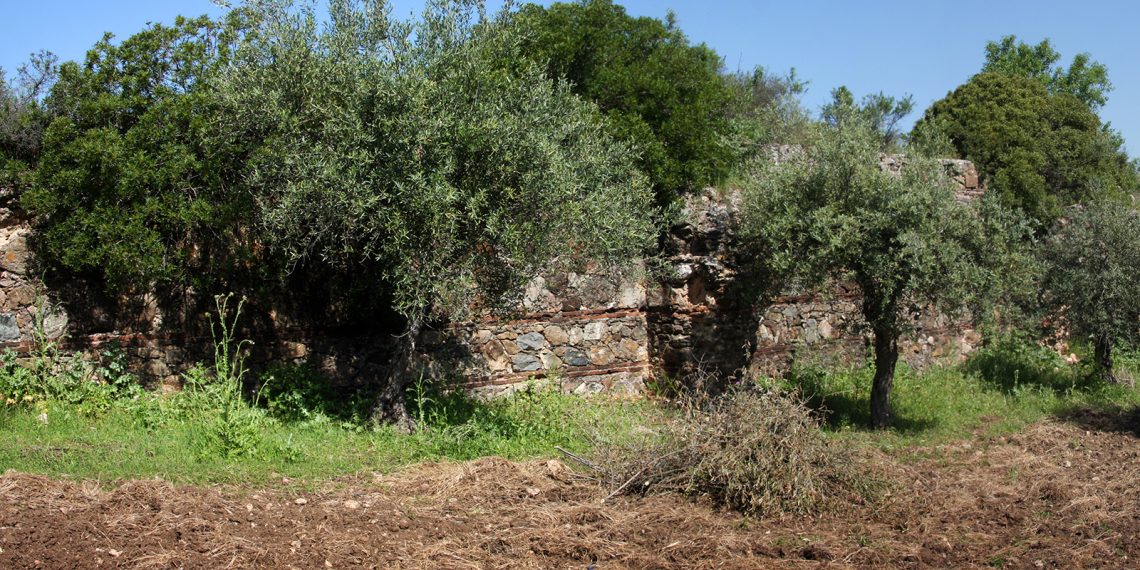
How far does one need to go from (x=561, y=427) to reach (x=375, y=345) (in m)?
2.53

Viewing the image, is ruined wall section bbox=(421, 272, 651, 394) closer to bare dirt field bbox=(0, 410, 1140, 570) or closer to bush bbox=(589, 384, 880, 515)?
bare dirt field bbox=(0, 410, 1140, 570)

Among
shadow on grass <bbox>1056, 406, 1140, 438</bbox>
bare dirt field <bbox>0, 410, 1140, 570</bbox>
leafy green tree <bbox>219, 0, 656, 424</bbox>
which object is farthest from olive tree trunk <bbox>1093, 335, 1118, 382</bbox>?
leafy green tree <bbox>219, 0, 656, 424</bbox>

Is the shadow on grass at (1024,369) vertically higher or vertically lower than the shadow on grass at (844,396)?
higher

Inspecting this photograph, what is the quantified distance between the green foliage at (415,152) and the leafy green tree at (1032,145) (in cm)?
1285

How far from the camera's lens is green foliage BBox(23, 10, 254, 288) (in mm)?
7695

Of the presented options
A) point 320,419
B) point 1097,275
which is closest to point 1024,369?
point 1097,275

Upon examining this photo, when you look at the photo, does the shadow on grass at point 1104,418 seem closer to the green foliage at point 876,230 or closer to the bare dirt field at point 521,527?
the green foliage at point 876,230

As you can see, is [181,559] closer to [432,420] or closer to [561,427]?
[432,420]

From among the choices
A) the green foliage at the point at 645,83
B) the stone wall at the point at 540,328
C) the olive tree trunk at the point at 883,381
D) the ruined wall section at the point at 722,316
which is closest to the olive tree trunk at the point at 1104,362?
the stone wall at the point at 540,328

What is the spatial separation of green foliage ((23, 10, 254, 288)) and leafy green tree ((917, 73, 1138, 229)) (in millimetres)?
14852

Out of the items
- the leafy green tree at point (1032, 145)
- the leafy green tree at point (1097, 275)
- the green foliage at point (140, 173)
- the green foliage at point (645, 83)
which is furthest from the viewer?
the leafy green tree at point (1032, 145)

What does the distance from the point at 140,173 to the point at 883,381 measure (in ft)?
26.9

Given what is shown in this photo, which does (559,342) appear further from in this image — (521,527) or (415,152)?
(521,527)

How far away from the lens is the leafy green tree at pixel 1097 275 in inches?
399
